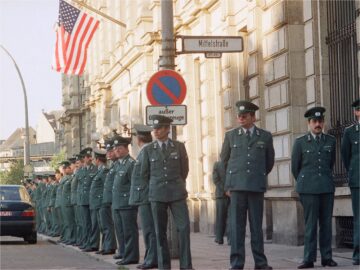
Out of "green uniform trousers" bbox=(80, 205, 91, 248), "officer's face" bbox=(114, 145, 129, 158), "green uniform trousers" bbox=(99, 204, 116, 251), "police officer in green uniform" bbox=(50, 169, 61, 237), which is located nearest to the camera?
"officer's face" bbox=(114, 145, 129, 158)

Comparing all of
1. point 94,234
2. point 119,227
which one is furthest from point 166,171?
point 94,234

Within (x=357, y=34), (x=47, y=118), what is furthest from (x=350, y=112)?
(x=47, y=118)

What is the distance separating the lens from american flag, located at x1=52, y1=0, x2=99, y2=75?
33.8 metres

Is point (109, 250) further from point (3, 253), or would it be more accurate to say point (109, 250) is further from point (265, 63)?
point (265, 63)

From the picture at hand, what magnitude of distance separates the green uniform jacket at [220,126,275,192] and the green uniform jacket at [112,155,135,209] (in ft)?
10.5

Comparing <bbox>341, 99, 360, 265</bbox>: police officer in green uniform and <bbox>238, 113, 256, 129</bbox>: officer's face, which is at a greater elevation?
<bbox>238, 113, 256, 129</bbox>: officer's face

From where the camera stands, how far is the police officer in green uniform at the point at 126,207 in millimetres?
15344

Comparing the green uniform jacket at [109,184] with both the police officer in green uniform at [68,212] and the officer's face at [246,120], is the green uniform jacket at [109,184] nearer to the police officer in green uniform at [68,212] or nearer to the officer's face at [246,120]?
the officer's face at [246,120]

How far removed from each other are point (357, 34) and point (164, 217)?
4060 millimetres

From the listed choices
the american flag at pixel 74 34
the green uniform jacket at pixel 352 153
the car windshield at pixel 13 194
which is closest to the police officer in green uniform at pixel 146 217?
the green uniform jacket at pixel 352 153

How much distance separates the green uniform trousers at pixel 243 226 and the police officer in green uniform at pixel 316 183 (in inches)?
25.6

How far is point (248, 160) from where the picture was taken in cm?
1229

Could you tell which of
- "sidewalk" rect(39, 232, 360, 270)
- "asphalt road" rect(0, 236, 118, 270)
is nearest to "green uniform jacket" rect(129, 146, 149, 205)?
"sidewalk" rect(39, 232, 360, 270)

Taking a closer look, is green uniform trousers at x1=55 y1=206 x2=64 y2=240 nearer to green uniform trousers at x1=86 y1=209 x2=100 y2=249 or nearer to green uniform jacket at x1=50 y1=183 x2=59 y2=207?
green uniform jacket at x1=50 y1=183 x2=59 y2=207
